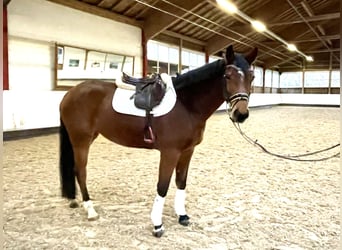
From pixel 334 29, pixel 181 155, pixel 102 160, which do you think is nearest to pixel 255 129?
pixel 102 160

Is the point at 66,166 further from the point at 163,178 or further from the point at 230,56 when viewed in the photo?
the point at 230,56

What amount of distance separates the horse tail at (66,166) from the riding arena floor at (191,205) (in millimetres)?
127

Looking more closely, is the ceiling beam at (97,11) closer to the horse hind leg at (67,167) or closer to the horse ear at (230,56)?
the horse hind leg at (67,167)

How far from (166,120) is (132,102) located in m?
0.27

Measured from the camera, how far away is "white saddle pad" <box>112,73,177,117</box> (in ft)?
6.50

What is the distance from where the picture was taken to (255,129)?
720 cm

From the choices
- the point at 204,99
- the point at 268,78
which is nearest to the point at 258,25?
the point at 204,99

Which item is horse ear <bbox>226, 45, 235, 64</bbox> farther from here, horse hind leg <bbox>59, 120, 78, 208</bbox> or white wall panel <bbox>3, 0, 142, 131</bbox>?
white wall panel <bbox>3, 0, 142, 131</bbox>

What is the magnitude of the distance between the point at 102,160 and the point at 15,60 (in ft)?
11.4

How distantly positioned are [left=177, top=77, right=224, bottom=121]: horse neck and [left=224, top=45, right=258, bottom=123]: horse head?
128 millimetres

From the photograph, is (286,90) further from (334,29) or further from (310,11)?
(310,11)

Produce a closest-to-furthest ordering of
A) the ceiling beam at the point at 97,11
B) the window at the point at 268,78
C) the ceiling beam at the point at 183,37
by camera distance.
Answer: the ceiling beam at the point at 97,11, the ceiling beam at the point at 183,37, the window at the point at 268,78

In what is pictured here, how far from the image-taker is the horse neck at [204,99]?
76.7 inches

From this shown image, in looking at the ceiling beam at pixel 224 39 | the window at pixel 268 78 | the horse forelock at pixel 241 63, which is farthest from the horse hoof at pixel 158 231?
the window at pixel 268 78
